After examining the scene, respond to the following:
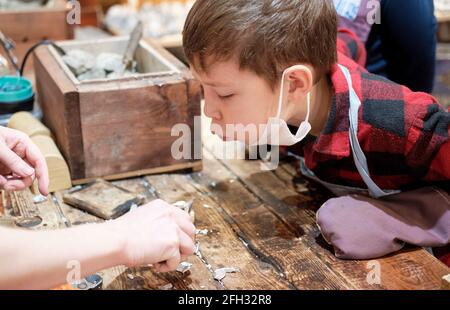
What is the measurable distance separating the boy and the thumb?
345 millimetres

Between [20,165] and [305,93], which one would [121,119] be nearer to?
[20,165]

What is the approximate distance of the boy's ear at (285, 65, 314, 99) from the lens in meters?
1.12

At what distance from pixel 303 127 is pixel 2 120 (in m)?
0.77

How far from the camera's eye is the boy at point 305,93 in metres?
1.09

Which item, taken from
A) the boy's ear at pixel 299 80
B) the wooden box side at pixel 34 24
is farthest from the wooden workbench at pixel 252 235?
the wooden box side at pixel 34 24

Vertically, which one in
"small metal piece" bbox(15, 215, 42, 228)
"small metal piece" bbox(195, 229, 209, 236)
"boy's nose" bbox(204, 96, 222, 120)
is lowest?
"small metal piece" bbox(195, 229, 209, 236)

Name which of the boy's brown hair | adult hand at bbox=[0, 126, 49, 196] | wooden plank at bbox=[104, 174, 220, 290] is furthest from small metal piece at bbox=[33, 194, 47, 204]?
the boy's brown hair

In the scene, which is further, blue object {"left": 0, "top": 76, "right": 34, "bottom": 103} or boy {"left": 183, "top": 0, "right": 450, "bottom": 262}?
blue object {"left": 0, "top": 76, "right": 34, "bottom": 103}

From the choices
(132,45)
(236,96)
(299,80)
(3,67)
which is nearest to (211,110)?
(236,96)

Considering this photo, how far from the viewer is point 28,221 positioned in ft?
3.89

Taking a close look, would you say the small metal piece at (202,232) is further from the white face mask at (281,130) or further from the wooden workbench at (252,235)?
the white face mask at (281,130)

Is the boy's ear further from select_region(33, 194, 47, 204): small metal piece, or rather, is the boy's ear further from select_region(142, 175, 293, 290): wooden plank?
select_region(33, 194, 47, 204): small metal piece

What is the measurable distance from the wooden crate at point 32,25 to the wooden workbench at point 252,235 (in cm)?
99
